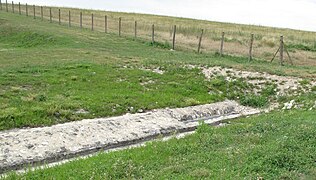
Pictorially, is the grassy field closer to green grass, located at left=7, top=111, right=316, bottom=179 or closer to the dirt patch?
green grass, located at left=7, top=111, right=316, bottom=179

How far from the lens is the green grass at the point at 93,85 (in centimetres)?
1288

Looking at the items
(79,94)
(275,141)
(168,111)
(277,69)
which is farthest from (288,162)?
(277,69)

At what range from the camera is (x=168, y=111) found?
564 inches

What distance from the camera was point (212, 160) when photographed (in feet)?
28.2

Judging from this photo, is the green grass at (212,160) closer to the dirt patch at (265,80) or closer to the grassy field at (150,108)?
the grassy field at (150,108)

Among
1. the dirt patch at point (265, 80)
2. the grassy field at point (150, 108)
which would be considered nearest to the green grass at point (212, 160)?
the grassy field at point (150, 108)

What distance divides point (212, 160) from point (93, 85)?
28.8ft

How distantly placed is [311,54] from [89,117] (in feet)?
82.4

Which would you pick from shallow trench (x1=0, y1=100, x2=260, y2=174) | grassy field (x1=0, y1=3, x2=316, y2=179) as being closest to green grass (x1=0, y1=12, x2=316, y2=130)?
grassy field (x1=0, y1=3, x2=316, y2=179)

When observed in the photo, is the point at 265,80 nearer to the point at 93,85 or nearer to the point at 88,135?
the point at 93,85

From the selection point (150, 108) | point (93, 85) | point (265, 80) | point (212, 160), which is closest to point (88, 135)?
point (150, 108)

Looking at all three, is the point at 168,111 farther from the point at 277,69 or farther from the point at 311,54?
the point at 311,54

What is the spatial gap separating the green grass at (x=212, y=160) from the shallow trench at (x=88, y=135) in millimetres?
1359

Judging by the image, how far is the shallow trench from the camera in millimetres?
9781
